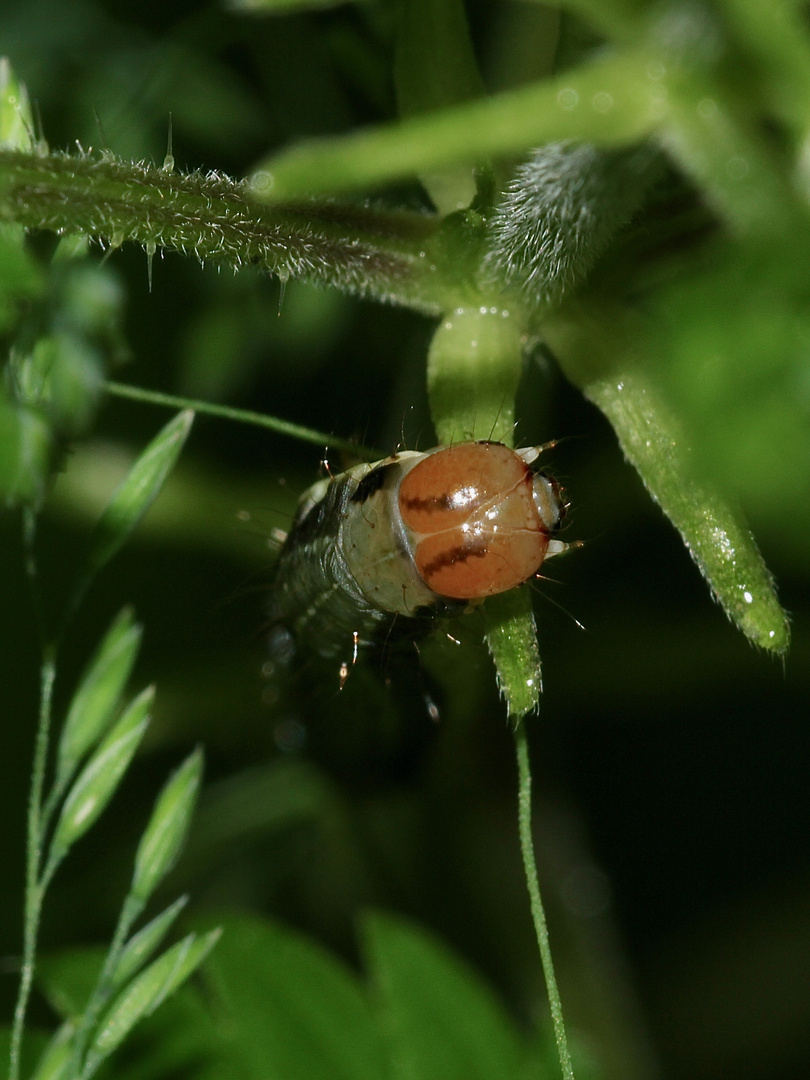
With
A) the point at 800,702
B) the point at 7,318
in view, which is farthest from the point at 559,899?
the point at 7,318

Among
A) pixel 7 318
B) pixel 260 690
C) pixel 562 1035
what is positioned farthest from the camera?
pixel 260 690

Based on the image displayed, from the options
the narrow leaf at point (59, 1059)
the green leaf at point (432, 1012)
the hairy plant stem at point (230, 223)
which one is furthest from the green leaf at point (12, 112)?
the green leaf at point (432, 1012)

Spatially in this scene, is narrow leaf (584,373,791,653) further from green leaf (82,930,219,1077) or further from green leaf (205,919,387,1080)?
green leaf (205,919,387,1080)

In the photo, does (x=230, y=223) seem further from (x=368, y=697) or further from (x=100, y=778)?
(x=368, y=697)

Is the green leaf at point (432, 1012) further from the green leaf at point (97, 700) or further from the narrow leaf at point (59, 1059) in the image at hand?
the green leaf at point (97, 700)

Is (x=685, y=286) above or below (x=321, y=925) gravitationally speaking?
below

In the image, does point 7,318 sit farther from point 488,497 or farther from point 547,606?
point 547,606

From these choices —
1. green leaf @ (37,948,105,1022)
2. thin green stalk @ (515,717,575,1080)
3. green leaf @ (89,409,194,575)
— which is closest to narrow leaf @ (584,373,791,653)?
thin green stalk @ (515,717,575,1080)
